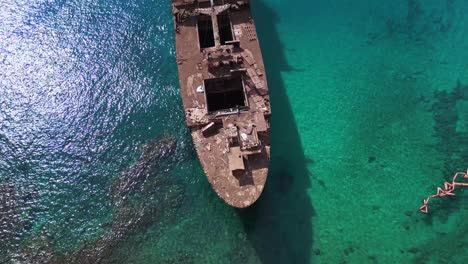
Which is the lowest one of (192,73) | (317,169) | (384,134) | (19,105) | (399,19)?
(317,169)

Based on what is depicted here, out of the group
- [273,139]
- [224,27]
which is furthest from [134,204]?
[224,27]

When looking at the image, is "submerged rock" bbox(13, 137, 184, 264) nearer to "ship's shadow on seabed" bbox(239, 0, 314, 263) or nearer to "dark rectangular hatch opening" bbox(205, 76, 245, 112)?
"dark rectangular hatch opening" bbox(205, 76, 245, 112)

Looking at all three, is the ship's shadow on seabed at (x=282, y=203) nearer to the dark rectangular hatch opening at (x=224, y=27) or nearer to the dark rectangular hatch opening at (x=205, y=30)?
the dark rectangular hatch opening at (x=224, y=27)

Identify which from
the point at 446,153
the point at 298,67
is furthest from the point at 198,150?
the point at 446,153

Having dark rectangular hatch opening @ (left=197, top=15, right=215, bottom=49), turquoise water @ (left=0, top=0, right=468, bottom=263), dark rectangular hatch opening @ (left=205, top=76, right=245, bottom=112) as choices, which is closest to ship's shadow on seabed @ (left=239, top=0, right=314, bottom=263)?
turquoise water @ (left=0, top=0, right=468, bottom=263)

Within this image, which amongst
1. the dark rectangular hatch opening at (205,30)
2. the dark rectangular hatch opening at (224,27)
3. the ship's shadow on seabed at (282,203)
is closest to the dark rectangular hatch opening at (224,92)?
the ship's shadow on seabed at (282,203)

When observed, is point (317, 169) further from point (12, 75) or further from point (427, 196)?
point (12, 75)
